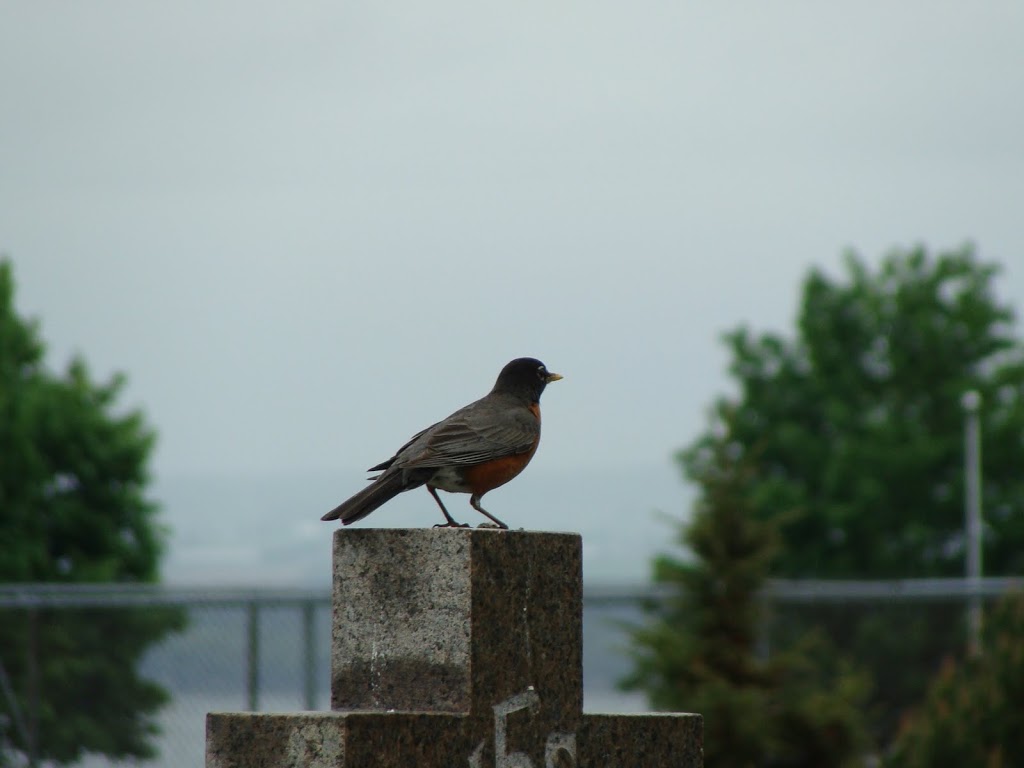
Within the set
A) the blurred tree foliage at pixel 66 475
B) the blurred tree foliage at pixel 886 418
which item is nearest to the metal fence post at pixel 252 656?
the blurred tree foliage at pixel 66 475

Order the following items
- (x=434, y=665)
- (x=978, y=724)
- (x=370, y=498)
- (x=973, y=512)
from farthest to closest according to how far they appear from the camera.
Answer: (x=973, y=512) < (x=978, y=724) < (x=370, y=498) < (x=434, y=665)

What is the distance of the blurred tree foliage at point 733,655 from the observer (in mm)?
12320

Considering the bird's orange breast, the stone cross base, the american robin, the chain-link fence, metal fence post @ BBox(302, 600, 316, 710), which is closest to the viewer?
the stone cross base

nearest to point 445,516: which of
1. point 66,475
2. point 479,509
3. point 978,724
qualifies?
point 479,509

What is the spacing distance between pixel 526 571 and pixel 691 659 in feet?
24.4

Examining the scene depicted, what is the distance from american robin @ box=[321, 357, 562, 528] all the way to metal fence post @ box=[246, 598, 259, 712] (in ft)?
19.7

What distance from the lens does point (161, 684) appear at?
1164 cm

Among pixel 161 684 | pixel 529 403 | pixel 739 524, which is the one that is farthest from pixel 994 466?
pixel 529 403

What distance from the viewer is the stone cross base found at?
4.89 m

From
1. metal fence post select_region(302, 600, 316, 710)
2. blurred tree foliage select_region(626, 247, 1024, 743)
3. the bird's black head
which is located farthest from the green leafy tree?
the bird's black head

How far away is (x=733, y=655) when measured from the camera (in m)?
12.5

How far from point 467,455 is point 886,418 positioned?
36463 mm

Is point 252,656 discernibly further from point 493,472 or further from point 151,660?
point 493,472

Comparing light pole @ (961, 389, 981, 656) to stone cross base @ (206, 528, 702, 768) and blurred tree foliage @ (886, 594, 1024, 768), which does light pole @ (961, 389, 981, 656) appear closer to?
blurred tree foliage @ (886, 594, 1024, 768)
